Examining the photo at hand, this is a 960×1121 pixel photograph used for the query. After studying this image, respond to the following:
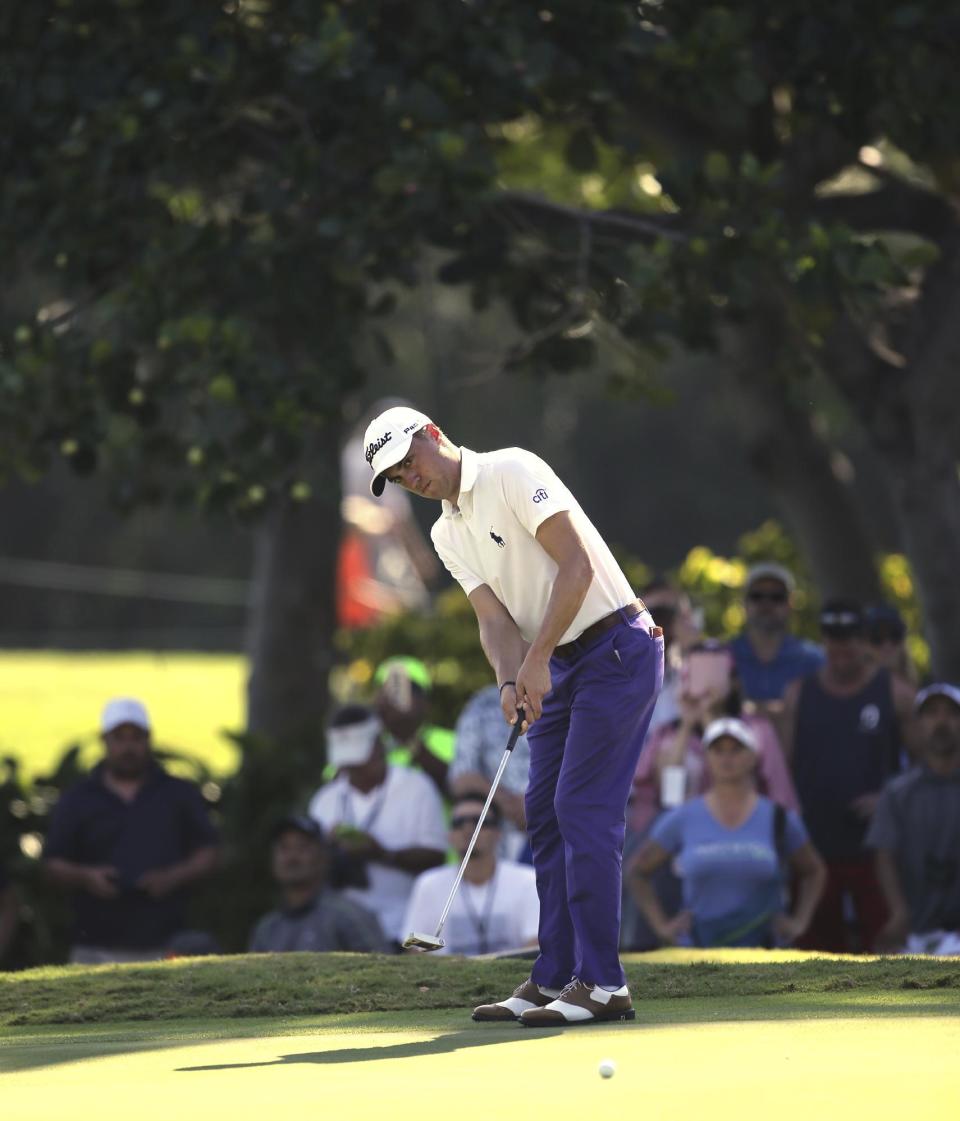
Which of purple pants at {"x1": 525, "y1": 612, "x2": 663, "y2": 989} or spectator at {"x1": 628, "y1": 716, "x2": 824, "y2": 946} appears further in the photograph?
spectator at {"x1": 628, "y1": 716, "x2": 824, "y2": 946}

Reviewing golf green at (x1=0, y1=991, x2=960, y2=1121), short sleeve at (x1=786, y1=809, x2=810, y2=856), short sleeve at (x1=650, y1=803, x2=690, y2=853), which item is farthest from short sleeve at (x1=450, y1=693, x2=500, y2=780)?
golf green at (x1=0, y1=991, x2=960, y2=1121)

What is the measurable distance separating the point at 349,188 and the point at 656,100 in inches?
92.5

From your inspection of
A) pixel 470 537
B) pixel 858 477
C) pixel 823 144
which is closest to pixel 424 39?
pixel 823 144

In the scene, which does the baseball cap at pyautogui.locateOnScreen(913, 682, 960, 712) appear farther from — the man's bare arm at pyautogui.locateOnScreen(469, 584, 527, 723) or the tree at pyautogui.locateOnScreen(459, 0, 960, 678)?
the man's bare arm at pyautogui.locateOnScreen(469, 584, 527, 723)

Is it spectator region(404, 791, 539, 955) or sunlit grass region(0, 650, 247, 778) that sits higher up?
sunlit grass region(0, 650, 247, 778)

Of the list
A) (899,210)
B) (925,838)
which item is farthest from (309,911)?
(899,210)

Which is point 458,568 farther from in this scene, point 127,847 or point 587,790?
point 127,847

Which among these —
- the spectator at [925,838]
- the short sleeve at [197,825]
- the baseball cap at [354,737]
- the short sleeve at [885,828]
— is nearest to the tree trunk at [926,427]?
the spectator at [925,838]

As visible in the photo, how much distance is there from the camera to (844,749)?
9781mm

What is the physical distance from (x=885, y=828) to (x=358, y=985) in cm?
298

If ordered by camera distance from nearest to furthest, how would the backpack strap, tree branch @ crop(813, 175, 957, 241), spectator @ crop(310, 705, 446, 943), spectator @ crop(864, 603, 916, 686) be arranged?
the backpack strap
spectator @ crop(310, 705, 446, 943)
spectator @ crop(864, 603, 916, 686)
tree branch @ crop(813, 175, 957, 241)

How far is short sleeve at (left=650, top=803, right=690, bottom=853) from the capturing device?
889 cm

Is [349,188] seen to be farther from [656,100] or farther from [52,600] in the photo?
[52,600]

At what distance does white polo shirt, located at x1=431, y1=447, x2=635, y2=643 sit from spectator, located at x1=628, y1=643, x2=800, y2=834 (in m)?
3.11
